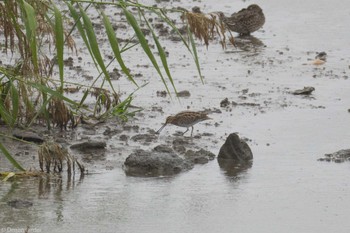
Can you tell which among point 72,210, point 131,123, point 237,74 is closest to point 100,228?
point 72,210

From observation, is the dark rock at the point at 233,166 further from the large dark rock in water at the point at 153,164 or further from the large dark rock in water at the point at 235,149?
the large dark rock in water at the point at 153,164

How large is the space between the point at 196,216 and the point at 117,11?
8.48m

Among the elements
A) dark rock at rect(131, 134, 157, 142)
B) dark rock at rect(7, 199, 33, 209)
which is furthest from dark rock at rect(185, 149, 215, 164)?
dark rock at rect(7, 199, 33, 209)

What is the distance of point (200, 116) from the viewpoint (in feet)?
30.4

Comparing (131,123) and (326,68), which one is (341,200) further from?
(326,68)

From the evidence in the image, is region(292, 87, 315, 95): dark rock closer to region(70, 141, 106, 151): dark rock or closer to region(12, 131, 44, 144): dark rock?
region(70, 141, 106, 151): dark rock

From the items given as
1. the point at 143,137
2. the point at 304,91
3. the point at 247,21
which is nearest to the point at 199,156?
the point at 143,137

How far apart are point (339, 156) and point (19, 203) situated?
2.77 m

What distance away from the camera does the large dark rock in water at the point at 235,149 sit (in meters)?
8.30

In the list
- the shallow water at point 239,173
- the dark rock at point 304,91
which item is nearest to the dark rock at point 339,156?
the shallow water at point 239,173

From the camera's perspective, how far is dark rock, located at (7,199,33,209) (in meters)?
6.86

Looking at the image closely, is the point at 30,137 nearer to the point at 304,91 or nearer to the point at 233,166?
the point at 233,166

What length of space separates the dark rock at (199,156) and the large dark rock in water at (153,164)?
23cm

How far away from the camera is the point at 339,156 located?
8531 millimetres
